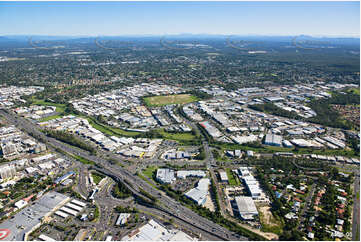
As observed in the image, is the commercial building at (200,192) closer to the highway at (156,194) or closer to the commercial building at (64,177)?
the highway at (156,194)

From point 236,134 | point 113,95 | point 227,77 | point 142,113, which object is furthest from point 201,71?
point 236,134

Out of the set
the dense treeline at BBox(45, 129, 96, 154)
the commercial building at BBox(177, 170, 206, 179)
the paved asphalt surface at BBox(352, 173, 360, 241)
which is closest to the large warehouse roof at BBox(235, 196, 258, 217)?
the commercial building at BBox(177, 170, 206, 179)

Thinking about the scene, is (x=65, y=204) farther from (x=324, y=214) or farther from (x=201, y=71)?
(x=201, y=71)

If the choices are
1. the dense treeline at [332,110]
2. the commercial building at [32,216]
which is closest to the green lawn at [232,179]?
the commercial building at [32,216]

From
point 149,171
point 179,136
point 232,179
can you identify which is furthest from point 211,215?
point 179,136

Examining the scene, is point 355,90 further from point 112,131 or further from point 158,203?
point 158,203

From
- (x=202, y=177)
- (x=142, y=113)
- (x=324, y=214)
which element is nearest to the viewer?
(x=324, y=214)
